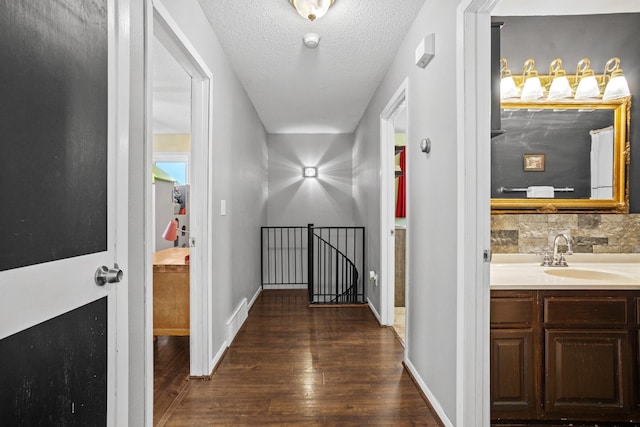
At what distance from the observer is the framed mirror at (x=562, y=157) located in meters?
2.26

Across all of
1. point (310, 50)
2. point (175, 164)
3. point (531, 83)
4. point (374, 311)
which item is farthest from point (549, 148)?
point (175, 164)

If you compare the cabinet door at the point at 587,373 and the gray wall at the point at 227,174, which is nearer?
the cabinet door at the point at 587,373

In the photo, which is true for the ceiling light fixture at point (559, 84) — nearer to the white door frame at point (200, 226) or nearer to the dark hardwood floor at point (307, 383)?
the dark hardwood floor at point (307, 383)

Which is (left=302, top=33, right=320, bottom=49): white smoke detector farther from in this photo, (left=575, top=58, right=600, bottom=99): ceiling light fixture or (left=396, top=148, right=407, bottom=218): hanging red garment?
(left=396, top=148, right=407, bottom=218): hanging red garment

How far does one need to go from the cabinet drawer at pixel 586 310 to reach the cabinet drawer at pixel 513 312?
0.07 meters

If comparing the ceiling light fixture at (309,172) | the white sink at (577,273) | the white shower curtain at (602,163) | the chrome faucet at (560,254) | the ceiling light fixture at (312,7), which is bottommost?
the white sink at (577,273)

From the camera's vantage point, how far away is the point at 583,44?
2.27 meters

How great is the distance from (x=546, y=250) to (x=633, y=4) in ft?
5.23

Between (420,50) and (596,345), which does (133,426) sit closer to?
(596,345)

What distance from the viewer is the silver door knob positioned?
113 cm

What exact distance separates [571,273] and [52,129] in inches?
101

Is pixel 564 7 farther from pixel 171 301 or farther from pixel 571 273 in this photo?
pixel 171 301

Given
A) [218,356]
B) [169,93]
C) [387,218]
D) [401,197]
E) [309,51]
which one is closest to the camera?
[218,356]

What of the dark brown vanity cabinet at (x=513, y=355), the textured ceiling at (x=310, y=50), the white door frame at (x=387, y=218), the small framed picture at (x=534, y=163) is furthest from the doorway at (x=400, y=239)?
the dark brown vanity cabinet at (x=513, y=355)
